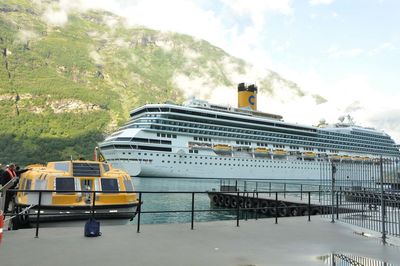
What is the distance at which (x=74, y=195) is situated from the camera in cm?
1168

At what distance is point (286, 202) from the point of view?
21.3m

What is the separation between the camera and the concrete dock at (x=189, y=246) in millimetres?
5473

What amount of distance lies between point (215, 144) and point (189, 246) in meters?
57.0

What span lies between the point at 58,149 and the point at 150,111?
69.2 metres

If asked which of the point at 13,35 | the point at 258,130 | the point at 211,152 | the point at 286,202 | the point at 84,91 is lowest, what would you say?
the point at 286,202

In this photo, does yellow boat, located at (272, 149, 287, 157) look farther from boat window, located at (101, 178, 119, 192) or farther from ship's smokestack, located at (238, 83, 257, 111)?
boat window, located at (101, 178, 119, 192)

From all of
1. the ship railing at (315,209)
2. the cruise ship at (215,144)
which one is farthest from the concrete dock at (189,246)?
the cruise ship at (215,144)

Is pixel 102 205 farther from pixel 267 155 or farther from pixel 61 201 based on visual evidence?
pixel 267 155

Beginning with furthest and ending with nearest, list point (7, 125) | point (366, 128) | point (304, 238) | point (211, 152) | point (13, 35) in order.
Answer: point (13, 35) < point (7, 125) < point (366, 128) < point (211, 152) < point (304, 238)

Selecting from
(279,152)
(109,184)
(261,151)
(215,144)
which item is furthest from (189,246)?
(279,152)

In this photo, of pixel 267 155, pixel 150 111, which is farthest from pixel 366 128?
pixel 150 111

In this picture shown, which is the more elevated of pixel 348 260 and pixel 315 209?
pixel 348 260

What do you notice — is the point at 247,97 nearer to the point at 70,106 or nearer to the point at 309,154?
the point at 309,154

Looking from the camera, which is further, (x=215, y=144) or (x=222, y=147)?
(x=215, y=144)
